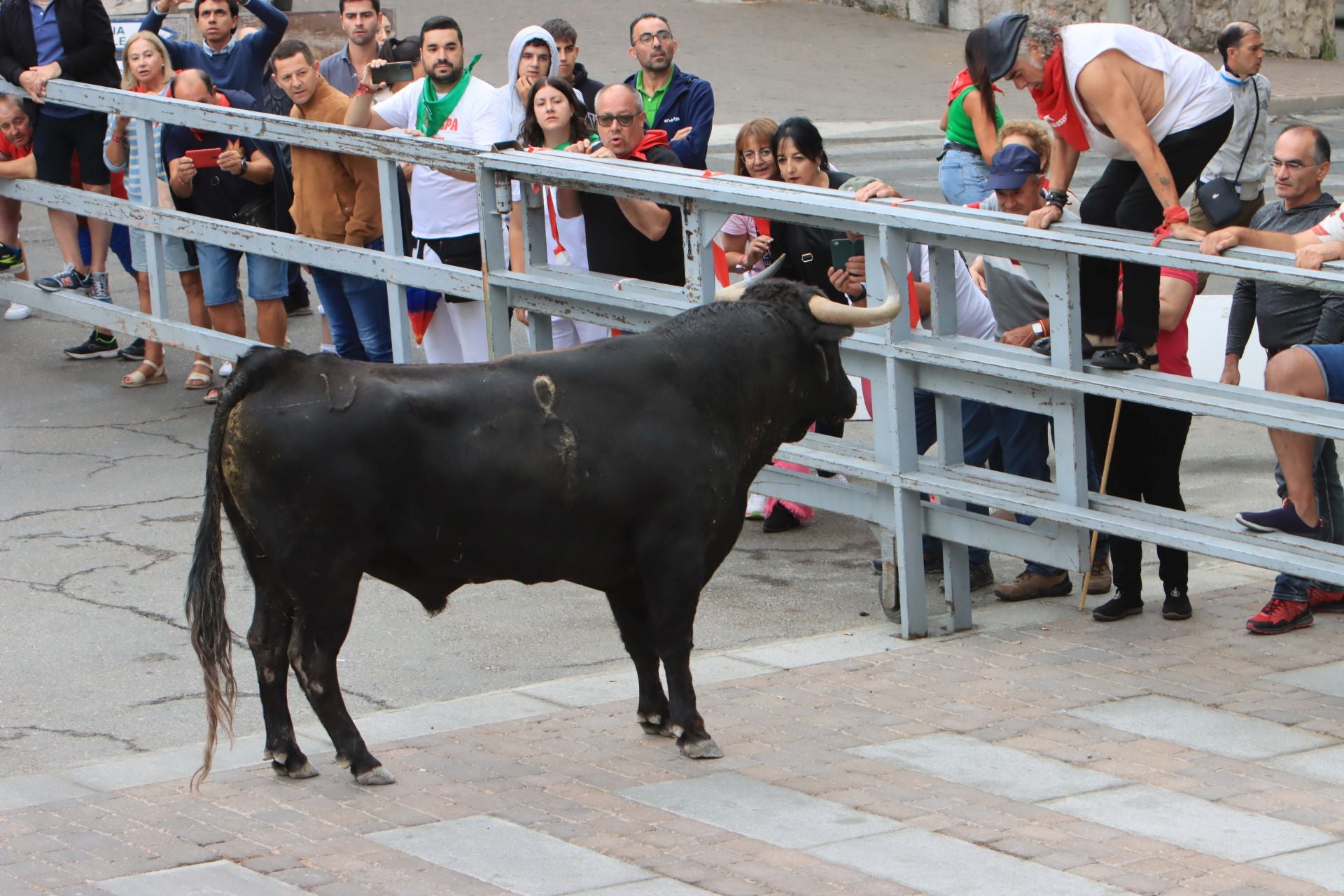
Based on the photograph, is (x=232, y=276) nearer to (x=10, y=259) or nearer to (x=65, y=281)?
(x=65, y=281)

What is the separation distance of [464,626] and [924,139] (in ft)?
46.3

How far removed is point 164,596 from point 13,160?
534cm

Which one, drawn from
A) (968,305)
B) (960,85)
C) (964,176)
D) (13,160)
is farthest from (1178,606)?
(13,160)

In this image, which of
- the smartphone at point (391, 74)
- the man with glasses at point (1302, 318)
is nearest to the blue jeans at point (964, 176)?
the man with glasses at point (1302, 318)

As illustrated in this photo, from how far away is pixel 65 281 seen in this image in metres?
11.8

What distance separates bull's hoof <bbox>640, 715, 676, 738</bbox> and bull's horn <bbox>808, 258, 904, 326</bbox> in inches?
58.7

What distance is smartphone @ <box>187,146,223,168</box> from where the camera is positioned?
10.2m

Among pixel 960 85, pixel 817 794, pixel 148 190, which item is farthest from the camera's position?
pixel 960 85

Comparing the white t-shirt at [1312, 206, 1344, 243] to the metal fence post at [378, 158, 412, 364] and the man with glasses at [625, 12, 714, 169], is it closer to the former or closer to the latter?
the metal fence post at [378, 158, 412, 364]

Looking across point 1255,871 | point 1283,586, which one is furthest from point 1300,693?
Result: point 1255,871

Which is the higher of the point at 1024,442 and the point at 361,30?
the point at 361,30

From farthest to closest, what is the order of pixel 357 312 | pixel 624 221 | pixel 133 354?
pixel 133 354, pixel 357 312, pixel 624 221

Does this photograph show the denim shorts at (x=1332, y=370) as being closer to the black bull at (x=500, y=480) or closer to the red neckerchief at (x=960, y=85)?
the black bull at (x=500, y=480)

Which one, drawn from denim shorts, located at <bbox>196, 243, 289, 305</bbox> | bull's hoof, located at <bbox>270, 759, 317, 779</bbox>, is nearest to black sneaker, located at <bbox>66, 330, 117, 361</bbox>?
denim shorts, located at <bbox>196, 243, 289, 305</bbox>
